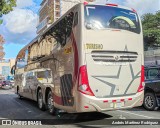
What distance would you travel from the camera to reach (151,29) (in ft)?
146

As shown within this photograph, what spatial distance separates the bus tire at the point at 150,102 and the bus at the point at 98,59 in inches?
99.6

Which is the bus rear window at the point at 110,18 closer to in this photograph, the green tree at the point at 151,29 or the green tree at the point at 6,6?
the green tree at the point at 6,6

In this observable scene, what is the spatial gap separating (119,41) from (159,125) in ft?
9.09

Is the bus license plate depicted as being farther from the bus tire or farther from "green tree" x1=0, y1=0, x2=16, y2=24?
"green tree" x1=0, y1=0, x2=16, y2=24

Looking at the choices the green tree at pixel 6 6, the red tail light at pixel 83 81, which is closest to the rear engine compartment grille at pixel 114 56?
the red tail light at pixel 83 81

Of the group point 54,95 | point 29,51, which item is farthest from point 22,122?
point 29,51

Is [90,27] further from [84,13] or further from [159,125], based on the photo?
[159,125]

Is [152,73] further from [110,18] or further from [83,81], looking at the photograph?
[83,81]

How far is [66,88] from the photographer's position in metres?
9.15

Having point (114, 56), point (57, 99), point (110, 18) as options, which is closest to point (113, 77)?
point (114, 56)

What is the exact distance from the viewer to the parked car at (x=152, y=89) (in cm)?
1147

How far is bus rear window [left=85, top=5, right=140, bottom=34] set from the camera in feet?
28.2

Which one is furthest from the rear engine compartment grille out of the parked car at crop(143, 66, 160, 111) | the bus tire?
the bus tire

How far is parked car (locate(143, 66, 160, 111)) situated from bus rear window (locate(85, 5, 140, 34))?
3.07 meters
